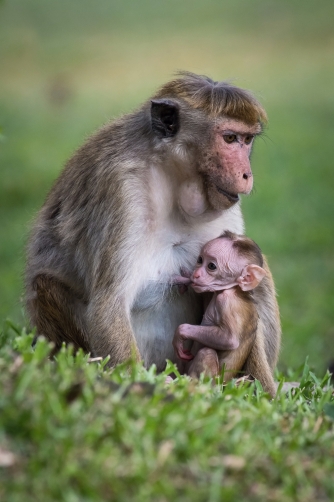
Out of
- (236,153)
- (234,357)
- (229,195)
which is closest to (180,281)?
(234,357)

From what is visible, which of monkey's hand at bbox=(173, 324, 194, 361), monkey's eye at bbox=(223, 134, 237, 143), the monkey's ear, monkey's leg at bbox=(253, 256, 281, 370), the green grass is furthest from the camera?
monkey's leg at bbox=(253, 256, 281, 370)

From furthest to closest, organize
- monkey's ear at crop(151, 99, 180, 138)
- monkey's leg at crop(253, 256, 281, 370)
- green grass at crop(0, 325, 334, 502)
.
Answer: monkey's leg at crop(253, 256, 281, 370) < monkey's ear at crop(151, 99, 180, 138) < green grass at crop(0, 325, 334, 502)

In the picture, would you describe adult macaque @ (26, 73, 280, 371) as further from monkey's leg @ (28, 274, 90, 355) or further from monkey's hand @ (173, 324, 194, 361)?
monkey's hand @ (173, 324, 194, 361)

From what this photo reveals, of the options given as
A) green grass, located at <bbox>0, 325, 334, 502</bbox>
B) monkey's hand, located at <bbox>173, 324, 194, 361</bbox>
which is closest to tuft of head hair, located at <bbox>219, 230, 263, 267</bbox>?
monkey's hand, located at <bbox>173, 324, 194, 361</bbox>

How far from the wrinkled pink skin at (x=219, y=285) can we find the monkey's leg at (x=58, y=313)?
2.38 feet

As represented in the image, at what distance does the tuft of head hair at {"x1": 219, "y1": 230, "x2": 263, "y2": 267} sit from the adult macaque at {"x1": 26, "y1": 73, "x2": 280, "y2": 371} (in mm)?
187

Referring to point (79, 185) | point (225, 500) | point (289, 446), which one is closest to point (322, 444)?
point (289, 446)

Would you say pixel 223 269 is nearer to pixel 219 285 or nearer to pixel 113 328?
pixel 219 285

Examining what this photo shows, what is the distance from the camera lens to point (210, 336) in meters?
5.95

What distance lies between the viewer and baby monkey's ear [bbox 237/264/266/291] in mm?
6016

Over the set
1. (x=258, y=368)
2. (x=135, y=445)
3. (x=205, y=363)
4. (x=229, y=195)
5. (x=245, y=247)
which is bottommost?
(x=258, y=368)

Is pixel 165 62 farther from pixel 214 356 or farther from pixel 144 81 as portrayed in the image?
pixel 214 356

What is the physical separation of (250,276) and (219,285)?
226 millimetres


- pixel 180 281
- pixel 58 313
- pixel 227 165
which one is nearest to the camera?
pixel 227 165
